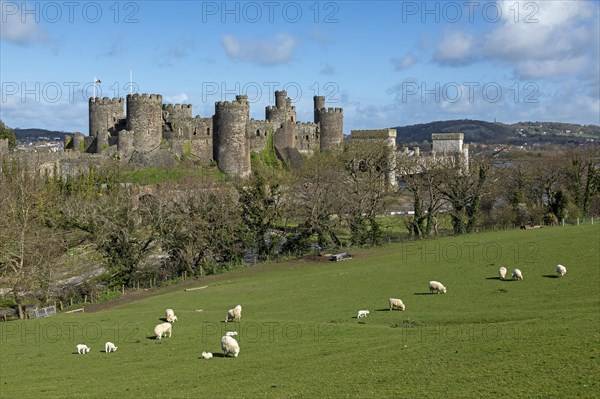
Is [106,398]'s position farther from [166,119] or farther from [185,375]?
[166,119]

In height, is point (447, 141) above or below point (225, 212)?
above

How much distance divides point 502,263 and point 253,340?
1900cm

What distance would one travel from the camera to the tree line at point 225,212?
167 ft

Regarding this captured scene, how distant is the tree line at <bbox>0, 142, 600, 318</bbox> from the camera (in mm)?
50750

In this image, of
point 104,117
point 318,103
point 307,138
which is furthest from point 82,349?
point 318,103

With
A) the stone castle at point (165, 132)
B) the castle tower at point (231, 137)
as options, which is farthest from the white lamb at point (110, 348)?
the castle tower at point (231, 137)

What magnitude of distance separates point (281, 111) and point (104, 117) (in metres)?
22.9

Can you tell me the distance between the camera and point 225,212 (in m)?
56.6

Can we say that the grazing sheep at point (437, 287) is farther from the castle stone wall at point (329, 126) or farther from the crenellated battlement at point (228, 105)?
the castle stone wall at point (329, 126)

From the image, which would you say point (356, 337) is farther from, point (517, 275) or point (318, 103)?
point (318, 103)

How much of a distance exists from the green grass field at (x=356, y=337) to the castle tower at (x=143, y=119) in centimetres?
3353

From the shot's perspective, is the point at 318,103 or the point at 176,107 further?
the point at 318,103

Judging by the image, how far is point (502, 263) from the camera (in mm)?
41562

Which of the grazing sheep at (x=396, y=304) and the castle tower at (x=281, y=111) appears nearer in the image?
the grazing sheep at (x=396, y=304)
